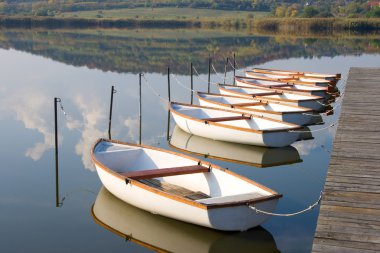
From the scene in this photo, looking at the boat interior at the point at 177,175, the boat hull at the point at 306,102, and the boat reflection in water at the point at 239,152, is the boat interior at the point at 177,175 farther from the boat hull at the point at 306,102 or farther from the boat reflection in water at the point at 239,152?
the boat hull at the point at 306,102

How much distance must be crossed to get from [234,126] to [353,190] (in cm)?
898

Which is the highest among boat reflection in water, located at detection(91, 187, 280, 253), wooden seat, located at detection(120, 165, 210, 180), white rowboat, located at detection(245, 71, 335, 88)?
white rowboat, located at detection(245, 71, 335, 88)

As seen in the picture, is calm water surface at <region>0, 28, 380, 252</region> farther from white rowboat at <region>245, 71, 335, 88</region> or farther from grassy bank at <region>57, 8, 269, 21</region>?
grassy bank at <region>57, 8, 269, 21</region>

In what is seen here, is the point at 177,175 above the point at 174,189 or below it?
above

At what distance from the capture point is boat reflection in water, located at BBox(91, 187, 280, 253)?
11.3 metres

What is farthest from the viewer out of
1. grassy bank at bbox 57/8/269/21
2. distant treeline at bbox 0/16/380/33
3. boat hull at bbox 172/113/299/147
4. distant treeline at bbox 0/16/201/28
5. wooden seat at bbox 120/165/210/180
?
grassy bank at bbox 57/8/269/21

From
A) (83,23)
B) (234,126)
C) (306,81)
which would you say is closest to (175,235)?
(234,126)

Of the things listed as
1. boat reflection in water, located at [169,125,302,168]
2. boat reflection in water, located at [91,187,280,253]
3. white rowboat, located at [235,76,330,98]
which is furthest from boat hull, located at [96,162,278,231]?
white rowboat, located at [235,76,330,98]

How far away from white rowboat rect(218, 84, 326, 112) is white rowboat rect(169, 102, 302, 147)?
11.8ft

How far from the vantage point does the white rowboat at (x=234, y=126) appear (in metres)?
18.2

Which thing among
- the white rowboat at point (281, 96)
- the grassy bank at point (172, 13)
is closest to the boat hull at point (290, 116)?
the white rowboat at point (281, 96)

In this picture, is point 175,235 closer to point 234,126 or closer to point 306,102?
point 234,126

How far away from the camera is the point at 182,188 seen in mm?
13492

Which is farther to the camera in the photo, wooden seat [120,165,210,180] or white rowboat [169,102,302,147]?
white rowboat [169,102,302,147]
